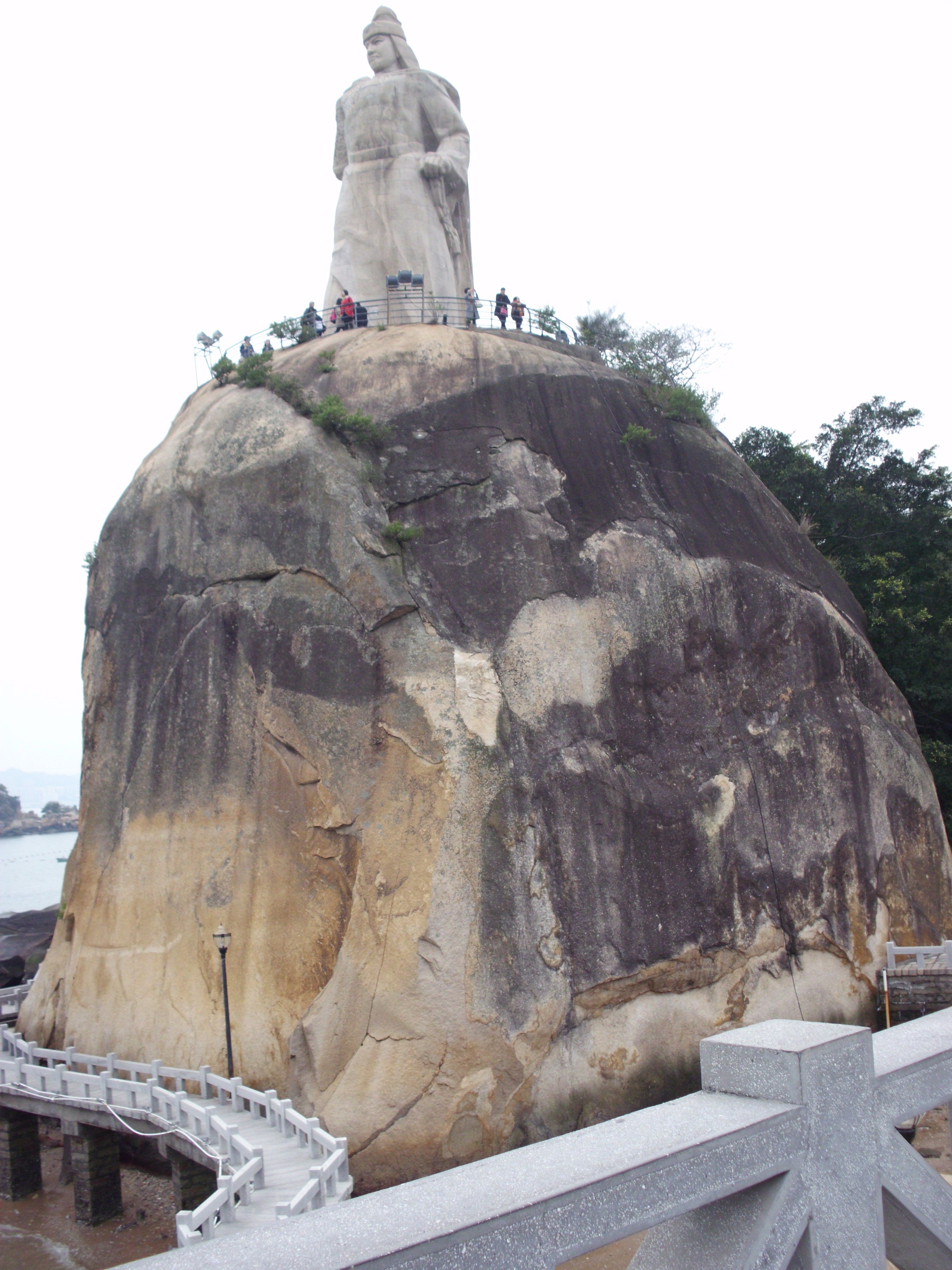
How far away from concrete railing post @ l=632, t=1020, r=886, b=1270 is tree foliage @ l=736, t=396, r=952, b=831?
2279 centimetres

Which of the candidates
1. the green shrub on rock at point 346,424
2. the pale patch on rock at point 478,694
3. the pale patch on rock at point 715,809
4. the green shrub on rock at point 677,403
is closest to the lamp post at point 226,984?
the pale patch on rock at point 478,694

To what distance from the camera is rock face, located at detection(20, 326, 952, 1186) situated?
14461 mm

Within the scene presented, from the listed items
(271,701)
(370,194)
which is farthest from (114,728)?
(370,194)

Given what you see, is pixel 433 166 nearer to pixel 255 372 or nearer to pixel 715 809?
pixel 255 372

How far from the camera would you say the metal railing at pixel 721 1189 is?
2.82 meters

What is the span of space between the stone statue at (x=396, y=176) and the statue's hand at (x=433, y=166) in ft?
0.05

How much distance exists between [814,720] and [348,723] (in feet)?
31.1

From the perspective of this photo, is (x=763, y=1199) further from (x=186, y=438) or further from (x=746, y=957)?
(x=186, y=438)

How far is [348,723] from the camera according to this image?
618 inches

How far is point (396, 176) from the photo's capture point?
865 inches

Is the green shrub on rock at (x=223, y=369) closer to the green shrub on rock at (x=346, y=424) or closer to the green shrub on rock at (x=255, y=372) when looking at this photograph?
the green shrub on rock at (x=255, y=372)

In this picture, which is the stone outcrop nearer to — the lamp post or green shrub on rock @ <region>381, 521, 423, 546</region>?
the lamp post

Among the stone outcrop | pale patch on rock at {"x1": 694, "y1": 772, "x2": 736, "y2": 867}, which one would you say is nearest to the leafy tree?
pale patch on rock at {"x1": 694, "y1": 772, "x2": 736, "y2": 867}

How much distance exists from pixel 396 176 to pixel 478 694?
13.2 metres
